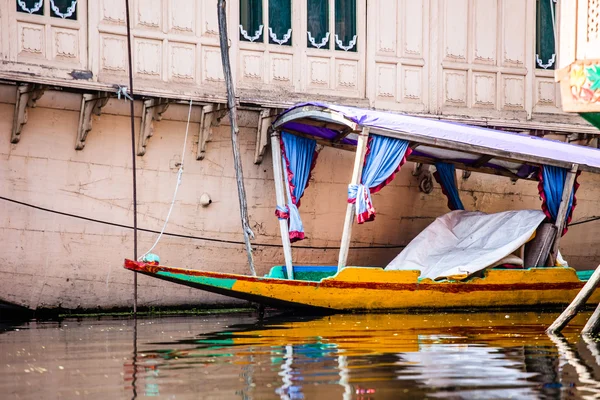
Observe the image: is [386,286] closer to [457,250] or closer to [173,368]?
[457,250]

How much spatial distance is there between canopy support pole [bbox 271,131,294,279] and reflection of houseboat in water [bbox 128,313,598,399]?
3405 mm

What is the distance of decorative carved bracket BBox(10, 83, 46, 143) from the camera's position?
13852 millimetres

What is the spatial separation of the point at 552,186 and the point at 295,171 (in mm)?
3813

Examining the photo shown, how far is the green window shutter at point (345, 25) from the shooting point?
1633 cm

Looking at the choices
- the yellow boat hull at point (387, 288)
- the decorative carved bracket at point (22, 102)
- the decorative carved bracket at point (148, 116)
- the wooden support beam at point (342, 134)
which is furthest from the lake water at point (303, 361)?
the decorative carved bracket at point (148, 116)

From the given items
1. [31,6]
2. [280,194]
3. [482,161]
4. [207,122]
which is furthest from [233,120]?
[482,161]

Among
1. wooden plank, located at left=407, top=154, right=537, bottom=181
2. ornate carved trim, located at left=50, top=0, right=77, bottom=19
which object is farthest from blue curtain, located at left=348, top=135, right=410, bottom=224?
ornate carved trim, located at left=50, top=0, right=77, bottom=19

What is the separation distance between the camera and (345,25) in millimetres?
16391

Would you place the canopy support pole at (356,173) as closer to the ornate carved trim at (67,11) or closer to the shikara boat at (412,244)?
the shikara boat at (412,244)

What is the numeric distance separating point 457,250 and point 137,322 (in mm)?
4915

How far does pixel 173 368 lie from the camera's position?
23.8 feet

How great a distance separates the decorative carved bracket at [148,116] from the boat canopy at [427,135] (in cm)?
172

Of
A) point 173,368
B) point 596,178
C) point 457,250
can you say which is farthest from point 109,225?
point 596,178

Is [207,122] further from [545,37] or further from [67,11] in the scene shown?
[545,37]
